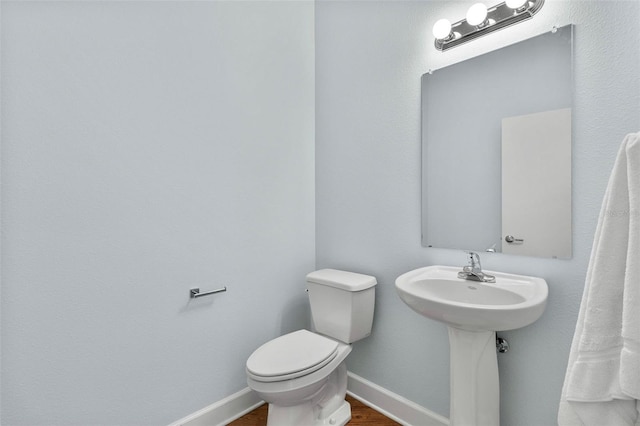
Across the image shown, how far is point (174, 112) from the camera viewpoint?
56.5 inches

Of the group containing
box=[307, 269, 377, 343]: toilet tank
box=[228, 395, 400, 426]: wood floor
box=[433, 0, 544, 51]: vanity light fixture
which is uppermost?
box=[433, 0, 544, 51]: vanity light fixture

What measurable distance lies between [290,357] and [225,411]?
0.56 metres

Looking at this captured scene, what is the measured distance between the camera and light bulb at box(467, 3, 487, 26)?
1258mm

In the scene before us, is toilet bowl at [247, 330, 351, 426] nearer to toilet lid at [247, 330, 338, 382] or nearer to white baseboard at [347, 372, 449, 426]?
toilet lid at [247, 330, 338, 382]

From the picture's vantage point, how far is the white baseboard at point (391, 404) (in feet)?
4.96

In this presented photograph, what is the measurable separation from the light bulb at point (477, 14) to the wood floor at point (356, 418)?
6.43ft

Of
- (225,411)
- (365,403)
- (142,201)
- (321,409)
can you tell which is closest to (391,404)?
(365,403)

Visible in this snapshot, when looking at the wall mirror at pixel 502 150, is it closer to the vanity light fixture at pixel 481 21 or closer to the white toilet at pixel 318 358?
the vanity light fixture at pixel 481 21

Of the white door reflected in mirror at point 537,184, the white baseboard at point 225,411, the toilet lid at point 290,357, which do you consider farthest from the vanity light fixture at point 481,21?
the white baseboard at point 225,411

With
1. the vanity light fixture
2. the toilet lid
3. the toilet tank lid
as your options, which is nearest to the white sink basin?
the toilet tank lid

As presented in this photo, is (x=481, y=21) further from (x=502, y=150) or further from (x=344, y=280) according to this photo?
(x=344, y=280)

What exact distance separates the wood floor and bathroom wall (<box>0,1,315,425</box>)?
0.17m

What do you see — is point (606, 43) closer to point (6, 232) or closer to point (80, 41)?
point (80, 41)

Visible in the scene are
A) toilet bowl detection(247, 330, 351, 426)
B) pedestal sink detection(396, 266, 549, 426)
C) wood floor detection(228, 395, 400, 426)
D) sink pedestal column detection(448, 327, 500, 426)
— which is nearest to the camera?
pedestal sink detection(396, 266, 549, 426)
